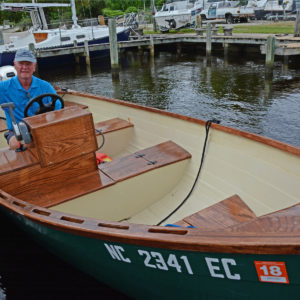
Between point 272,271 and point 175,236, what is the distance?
26.0 inches

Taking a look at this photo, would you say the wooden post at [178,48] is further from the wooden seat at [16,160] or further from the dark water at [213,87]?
the wooden seat at [16,160]

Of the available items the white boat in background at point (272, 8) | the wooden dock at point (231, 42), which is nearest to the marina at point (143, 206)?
the wooden dock at point (231, 42)

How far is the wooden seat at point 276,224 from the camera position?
2.22 m

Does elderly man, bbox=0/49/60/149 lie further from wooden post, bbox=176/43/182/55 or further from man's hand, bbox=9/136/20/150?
wooden post, bbox=176/43/182/55

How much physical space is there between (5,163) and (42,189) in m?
0.51

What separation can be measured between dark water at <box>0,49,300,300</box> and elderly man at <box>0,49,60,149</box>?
167 cm

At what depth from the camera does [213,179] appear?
435 centimetres

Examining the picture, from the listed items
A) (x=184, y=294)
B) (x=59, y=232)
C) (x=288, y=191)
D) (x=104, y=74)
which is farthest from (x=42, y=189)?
(x=104, y=74)

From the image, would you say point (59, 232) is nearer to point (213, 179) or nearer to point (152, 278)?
point (152, 278)

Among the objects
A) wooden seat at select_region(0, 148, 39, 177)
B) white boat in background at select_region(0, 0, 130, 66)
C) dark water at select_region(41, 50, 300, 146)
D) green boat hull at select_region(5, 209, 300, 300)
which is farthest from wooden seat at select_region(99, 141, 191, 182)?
white boat in background at select_region(0, 0, 130, 66)

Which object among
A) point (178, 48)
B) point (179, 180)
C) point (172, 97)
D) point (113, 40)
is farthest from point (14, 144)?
point (178, 48)

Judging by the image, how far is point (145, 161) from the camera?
453cm

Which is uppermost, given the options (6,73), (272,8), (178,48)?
(272,8)

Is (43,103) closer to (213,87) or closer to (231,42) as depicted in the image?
(213,87)
